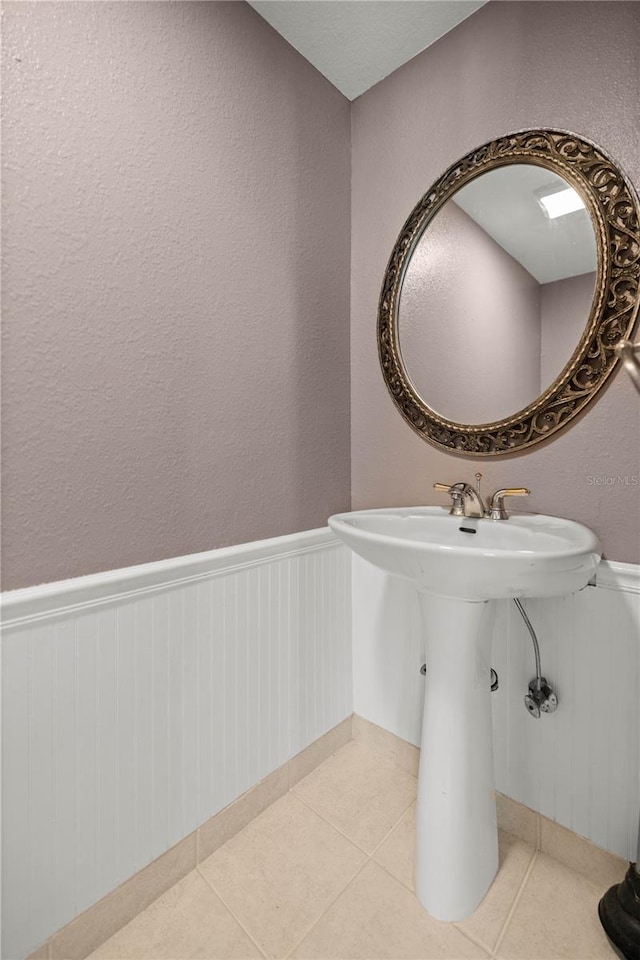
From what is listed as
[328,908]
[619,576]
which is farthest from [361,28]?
[328,908]

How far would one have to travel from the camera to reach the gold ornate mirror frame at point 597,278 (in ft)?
3.27

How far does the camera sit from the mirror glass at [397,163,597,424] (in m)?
1.09

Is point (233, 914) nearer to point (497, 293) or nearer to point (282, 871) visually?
point (282, 871)

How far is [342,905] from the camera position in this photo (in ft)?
3.26

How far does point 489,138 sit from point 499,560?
118 centimetres

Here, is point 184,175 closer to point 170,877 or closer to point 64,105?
point 64,105

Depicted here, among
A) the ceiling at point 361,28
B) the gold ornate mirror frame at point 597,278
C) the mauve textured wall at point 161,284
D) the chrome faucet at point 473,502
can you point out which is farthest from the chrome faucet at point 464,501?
the ceiling at point 361,28

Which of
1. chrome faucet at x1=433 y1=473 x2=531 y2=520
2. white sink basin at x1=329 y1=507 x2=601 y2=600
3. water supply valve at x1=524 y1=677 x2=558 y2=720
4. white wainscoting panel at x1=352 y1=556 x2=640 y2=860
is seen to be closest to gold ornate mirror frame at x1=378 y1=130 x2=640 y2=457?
chrome faucet at x1=433 y1=473 x2=531 y2=520

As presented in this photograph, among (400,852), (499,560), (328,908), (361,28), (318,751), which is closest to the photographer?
(499,560)

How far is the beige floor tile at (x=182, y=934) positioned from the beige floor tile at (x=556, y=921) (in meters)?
0.56

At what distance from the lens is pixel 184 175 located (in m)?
1.06

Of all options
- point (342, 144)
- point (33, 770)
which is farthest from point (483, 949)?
point (342, 144)
